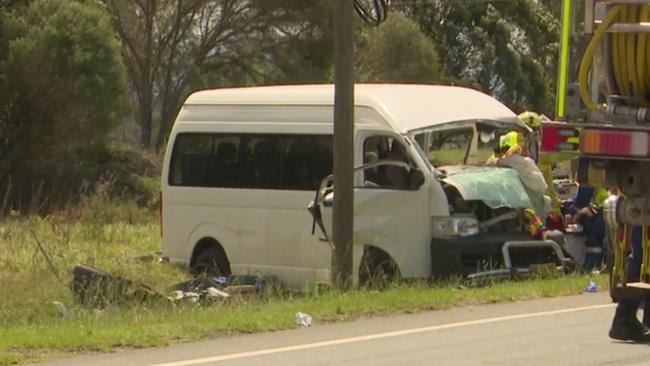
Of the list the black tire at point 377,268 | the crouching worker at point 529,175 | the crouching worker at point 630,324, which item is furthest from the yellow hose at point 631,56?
the crouching worker at point 529,175

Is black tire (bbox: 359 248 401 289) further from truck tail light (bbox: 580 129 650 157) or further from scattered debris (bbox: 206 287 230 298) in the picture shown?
truck tail light (bbox: 580 129 650 157)

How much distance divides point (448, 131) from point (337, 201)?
7.36ft

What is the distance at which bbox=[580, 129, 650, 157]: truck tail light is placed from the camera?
8070 mm

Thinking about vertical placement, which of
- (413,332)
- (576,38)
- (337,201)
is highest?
(576,38)

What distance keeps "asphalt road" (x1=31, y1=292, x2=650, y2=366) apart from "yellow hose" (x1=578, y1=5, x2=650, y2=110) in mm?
2426

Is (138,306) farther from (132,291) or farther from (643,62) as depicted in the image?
(643,62)

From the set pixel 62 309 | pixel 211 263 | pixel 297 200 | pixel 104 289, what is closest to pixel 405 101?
pixel 297 200

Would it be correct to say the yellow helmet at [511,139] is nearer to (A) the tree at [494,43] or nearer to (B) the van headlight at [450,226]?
(B) the van headlight at [450,226]

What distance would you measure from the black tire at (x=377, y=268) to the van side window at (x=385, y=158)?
79 cm

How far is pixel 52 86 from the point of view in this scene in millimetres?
33500

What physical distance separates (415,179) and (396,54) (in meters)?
33.3

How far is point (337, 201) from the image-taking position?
14.9 meters

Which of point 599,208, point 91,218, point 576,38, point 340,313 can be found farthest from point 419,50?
point 576,38

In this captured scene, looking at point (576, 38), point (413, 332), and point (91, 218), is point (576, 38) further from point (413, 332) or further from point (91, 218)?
point (91, 218)
